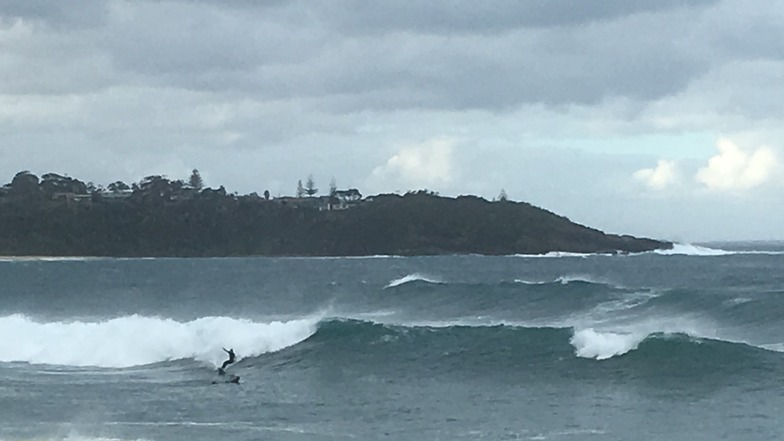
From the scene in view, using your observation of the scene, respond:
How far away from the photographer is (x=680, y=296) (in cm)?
4297

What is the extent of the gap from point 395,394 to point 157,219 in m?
116

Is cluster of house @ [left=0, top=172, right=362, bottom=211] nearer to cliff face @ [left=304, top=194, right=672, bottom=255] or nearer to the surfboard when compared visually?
cliff face @ [left=304, top=194, right=672, bottom=255]

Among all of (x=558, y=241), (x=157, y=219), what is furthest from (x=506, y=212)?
(x=157, y=219)

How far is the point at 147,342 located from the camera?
37156mm

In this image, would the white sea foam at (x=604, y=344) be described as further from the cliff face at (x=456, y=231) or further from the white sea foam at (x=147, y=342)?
the cliff face at (x=456, y=231)

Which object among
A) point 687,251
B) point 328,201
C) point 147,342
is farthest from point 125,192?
point 147,342

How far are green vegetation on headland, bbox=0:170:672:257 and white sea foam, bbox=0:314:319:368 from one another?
307 feet

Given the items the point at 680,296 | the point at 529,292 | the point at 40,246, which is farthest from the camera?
the point at 40,246

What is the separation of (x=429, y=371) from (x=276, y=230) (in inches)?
4331

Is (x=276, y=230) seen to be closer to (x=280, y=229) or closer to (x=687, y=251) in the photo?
(x=280, y=229)

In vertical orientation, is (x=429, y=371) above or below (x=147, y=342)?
below

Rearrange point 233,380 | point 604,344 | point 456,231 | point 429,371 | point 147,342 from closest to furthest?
→ point 233,380
point 429,371
point 604,344
point 147,342
point 456,231

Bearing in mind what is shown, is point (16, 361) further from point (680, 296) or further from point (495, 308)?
point (680, 296)

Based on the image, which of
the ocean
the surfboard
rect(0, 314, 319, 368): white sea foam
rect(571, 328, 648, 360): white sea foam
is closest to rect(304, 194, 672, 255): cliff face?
the ocean
